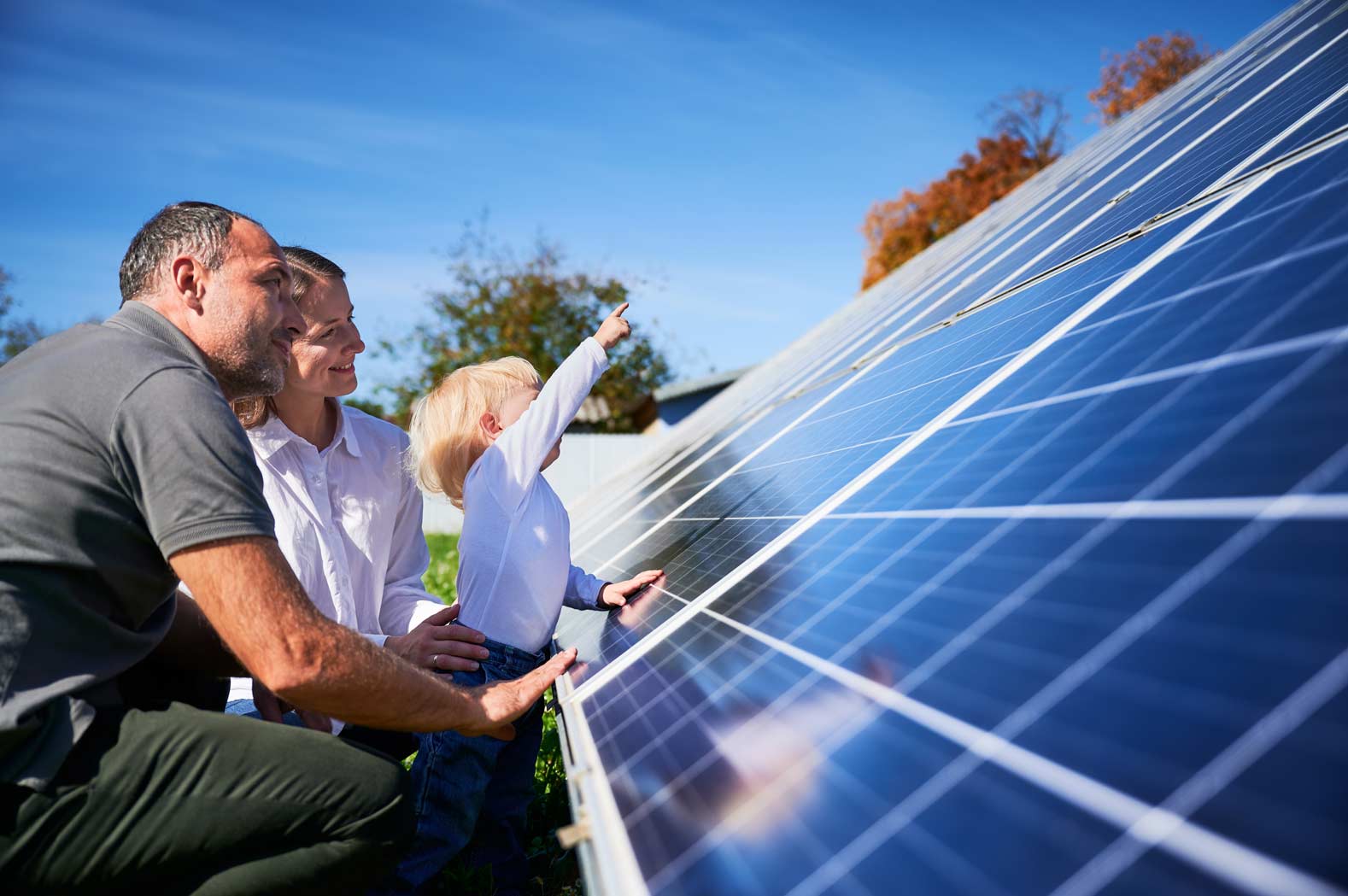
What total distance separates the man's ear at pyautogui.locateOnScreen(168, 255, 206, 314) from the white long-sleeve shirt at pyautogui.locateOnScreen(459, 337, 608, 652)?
1289 mm

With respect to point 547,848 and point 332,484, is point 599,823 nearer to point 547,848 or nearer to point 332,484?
point 547,848

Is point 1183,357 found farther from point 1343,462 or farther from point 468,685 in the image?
point 468,685

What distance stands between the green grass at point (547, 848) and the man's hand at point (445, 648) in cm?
63

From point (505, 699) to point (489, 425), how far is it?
1.67m

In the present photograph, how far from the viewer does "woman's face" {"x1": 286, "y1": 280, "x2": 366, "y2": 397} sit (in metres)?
4.57

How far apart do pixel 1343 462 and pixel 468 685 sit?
3064 mm

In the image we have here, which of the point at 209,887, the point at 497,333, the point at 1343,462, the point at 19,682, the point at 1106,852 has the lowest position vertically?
the point at 1106,852

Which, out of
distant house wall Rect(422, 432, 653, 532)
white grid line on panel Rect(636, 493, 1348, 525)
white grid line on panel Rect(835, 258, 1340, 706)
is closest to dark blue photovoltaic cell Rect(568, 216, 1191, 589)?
white grid line on panel Rect(636, 493, 1348, 525)

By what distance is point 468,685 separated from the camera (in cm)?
359

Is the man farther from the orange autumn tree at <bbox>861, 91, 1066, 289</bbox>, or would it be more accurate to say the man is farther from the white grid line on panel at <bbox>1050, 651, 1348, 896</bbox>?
the orange autumn tree at <bbox>861, 91, 1066, 289</bbox>

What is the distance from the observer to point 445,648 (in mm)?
3525

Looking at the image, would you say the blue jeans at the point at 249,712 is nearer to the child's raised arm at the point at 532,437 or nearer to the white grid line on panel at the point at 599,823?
the child's raised arm at the point at 532,437

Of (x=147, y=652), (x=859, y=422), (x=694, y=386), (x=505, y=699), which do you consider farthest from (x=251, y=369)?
(x=694, y=386)

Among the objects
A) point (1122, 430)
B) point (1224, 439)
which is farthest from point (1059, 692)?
point (1122, 430)
